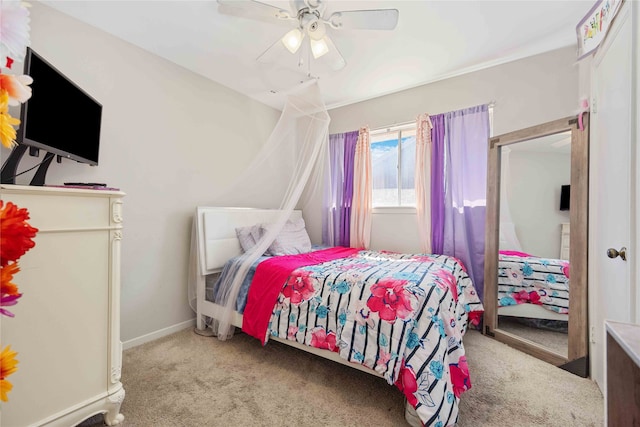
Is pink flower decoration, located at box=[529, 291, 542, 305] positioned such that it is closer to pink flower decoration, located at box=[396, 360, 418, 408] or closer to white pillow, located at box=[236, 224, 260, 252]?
pink flower decoration, located at box=[396, 360, 418, 408]

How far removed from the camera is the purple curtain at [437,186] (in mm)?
2987

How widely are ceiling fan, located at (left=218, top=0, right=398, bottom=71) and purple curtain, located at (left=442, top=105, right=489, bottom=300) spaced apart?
1.49 meters

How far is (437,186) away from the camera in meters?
3.02

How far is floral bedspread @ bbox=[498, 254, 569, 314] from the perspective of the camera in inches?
85.3

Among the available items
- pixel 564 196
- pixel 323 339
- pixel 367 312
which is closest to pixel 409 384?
pixel 367 312

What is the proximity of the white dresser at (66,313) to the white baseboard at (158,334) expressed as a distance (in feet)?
3.19

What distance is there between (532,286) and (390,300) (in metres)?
1.60

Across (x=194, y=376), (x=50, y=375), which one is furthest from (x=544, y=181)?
(x=50, y=375)

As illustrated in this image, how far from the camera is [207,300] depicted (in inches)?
104

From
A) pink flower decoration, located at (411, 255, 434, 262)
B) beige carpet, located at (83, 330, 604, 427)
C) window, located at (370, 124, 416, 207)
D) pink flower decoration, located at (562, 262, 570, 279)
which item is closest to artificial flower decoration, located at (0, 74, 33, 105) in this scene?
beige carpet, located at (83, 330, 604, 427)

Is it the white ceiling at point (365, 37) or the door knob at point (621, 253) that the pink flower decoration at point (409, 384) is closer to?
the door knob at point (621, 253)

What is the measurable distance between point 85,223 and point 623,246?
9.01ft

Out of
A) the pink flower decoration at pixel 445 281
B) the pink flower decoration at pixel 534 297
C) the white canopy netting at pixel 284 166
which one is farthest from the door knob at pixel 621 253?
the white canopy netting at pixel 284 166

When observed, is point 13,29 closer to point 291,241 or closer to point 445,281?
point 445,281
